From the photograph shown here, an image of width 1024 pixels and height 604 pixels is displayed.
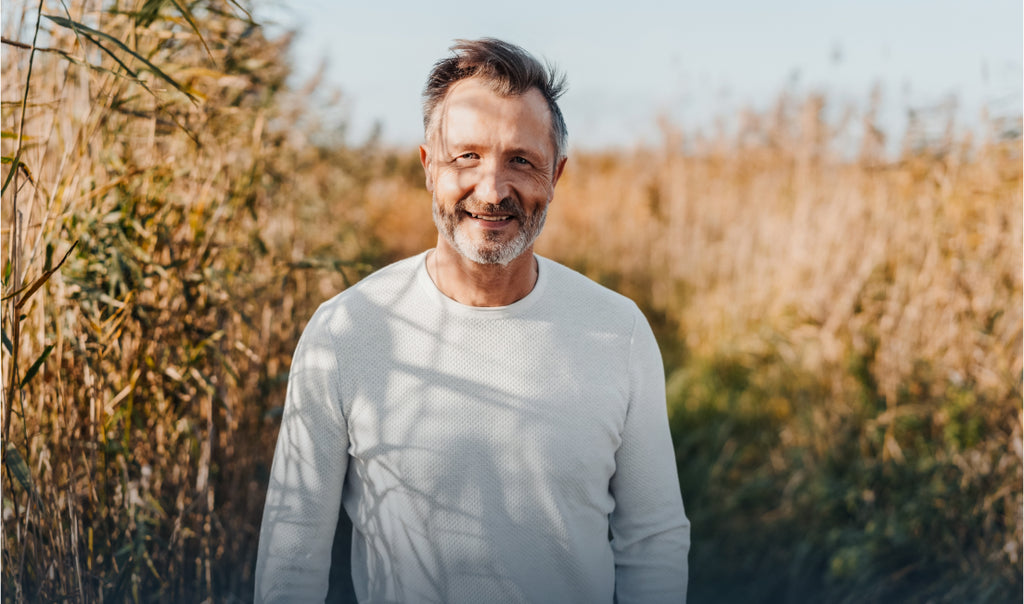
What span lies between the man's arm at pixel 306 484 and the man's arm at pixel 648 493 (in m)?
0.62

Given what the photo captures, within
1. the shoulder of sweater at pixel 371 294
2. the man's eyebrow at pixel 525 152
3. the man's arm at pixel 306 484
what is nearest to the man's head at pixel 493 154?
the man's eyebrow at pixel 525 152

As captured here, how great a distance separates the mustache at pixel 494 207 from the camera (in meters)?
1.60

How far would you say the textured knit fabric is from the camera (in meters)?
1.60

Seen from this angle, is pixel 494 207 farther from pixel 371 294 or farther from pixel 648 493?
pixel 648 493

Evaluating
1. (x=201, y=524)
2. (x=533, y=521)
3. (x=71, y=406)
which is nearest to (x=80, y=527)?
(x=71, y=406)

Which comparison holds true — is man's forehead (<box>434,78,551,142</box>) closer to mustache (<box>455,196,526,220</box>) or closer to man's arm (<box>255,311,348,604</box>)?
mustache (<box>455,196,526,220</box>)

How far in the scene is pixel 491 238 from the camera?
160 cm

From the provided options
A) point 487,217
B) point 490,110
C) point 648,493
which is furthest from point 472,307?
point 648,493

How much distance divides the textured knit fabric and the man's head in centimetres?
16

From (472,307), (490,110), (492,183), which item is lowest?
(472,307)

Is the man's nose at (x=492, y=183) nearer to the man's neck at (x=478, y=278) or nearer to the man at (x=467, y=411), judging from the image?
the man at (x=467, y=411)

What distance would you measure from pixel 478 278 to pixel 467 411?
0.28 meters

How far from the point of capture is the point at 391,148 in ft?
23.5

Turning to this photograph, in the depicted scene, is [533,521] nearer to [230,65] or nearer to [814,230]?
[230,65]
